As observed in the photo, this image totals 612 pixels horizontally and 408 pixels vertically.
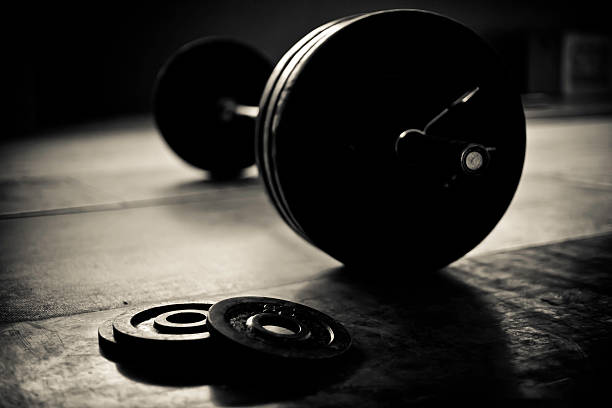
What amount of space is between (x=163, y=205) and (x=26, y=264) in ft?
4.06

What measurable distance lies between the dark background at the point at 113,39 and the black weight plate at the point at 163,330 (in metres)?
7.05

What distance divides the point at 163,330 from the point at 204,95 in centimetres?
286

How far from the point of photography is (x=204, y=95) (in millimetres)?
4273

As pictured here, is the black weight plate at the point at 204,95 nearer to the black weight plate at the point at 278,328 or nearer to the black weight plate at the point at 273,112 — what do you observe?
the black weight plate at the point at 273,112

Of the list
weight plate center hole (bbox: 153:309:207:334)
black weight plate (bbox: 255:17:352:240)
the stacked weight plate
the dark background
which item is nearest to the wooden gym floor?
the stacked weight plate

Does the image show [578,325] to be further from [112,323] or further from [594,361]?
[112,323]

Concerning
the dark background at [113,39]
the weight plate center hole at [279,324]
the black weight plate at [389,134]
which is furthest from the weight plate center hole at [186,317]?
the dark background at [113,39]

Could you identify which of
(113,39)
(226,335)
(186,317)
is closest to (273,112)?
(186,317)

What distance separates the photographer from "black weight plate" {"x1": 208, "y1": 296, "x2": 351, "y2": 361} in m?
1.49

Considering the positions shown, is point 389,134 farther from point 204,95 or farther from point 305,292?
point 204,95

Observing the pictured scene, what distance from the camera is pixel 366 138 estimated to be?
2025 mm

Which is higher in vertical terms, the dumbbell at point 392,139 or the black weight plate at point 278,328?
the dumbbell at point 392,139

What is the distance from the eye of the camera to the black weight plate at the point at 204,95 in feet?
13.9

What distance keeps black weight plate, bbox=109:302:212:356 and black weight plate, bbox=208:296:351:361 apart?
0.06 metres
